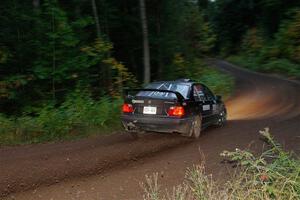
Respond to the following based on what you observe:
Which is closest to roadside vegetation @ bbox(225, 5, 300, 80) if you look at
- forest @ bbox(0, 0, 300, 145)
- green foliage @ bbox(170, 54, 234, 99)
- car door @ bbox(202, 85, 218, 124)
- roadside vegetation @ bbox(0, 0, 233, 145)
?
green foliage @ bbox(170, 54, 234, 99)

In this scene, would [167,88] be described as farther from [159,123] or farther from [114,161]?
[114,161]

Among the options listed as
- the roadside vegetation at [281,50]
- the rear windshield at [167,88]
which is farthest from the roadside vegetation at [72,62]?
the roadside vegetation at [281,50]

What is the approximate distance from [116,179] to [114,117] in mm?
6437

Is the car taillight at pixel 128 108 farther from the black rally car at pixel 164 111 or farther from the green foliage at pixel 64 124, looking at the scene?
the green foliage at pixel 64 124

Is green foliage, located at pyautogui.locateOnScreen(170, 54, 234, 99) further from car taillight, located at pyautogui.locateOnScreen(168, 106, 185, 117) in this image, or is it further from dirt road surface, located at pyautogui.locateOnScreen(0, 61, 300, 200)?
car taillight, located at pyautogui.locateOnScreen(168, 106, 185, 117)

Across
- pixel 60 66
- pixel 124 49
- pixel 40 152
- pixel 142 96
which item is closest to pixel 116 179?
pixel 40 152

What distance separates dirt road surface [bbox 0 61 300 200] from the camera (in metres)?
7.03

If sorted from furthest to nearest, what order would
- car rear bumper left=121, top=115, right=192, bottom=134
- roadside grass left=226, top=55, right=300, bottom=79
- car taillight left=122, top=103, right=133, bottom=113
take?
roadside grass left=226, top=55, right=300, bottom=79
car taillight left=122, top=103, right=133, bottom=113
car rear bumper left=121, top=115, right=192, bottom=134

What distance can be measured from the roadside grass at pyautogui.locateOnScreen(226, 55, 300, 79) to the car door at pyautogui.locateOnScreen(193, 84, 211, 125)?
2240 centimetres

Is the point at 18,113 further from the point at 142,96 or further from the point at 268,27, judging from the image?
the point at 268,27

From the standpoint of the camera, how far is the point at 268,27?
49.4 metres

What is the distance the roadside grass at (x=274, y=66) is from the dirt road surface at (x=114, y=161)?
851 inches

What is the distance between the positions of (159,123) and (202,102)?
6.52ft

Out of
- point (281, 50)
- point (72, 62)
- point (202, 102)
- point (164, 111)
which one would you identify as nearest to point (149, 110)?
point (164, 111)
